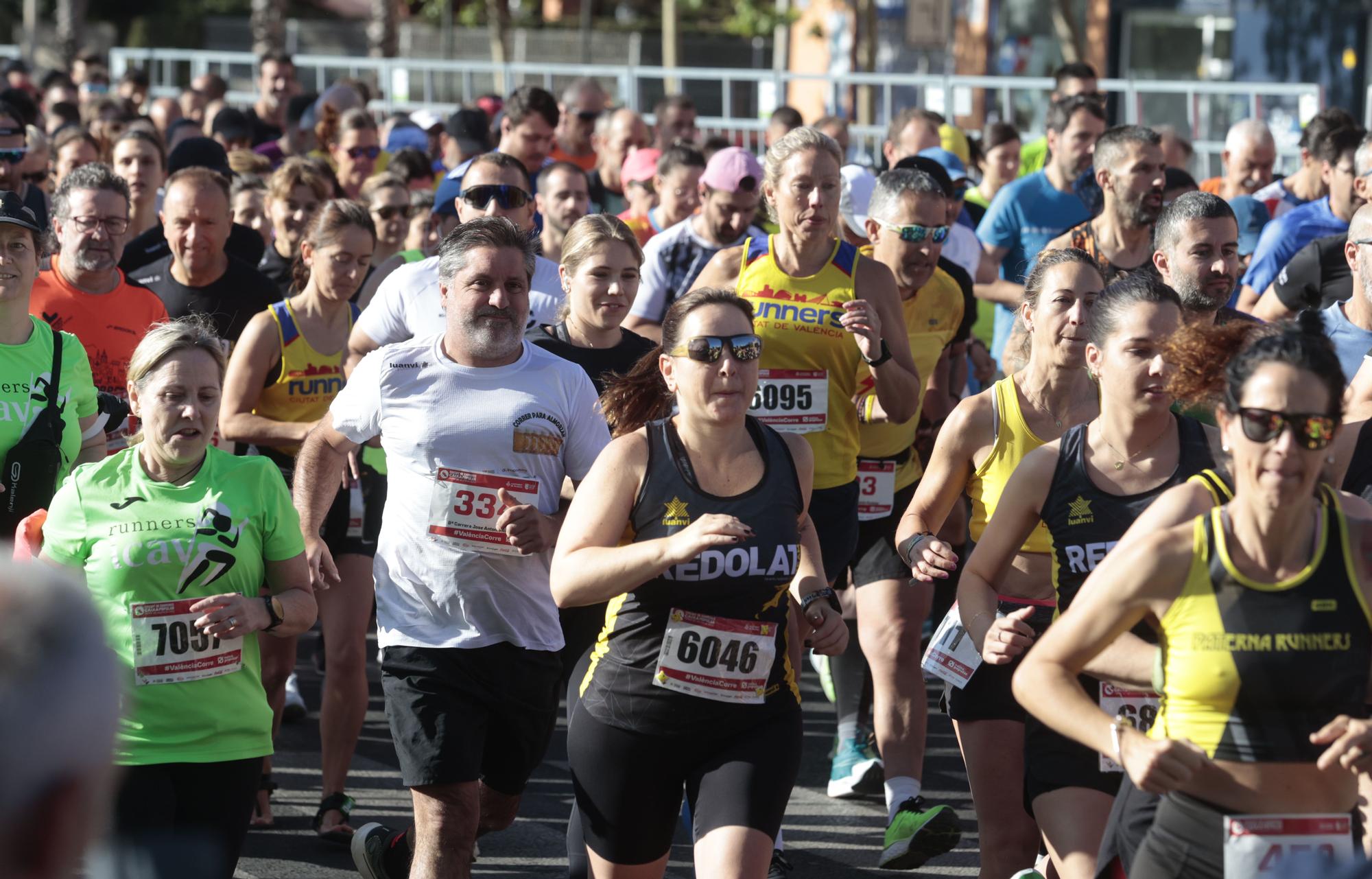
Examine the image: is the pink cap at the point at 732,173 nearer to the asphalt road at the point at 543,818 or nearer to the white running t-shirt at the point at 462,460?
the asphalt road at the point at 543,818

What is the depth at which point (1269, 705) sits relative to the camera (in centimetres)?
314

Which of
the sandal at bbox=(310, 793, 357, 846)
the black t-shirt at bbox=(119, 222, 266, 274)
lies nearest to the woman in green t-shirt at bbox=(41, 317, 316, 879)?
the sandal at bbox=(310, 793, 357, 846)

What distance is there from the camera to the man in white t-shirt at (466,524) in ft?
15.2

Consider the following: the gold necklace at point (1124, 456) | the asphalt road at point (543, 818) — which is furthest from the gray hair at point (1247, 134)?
the gold necklace at point (1124, 456)

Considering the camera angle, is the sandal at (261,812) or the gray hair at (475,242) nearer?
the gray hair at (475,242)

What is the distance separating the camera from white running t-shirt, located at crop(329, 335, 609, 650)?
15.4 feet

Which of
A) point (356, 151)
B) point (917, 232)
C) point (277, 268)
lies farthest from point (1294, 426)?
point (356, 151)

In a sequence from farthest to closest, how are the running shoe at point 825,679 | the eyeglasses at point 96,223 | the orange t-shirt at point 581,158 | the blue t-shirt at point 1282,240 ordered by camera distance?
1. the orange t-shirt at point 581,158
2. the blue t-shirt at point 1282,240
3. the running shoe at point 825,679
4. the eyeglasses at point 96,223

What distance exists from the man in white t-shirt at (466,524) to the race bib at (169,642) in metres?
0.56

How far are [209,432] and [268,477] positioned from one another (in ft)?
0.59

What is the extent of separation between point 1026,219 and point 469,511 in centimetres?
480

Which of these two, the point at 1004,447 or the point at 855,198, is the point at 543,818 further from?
the point at 855,198

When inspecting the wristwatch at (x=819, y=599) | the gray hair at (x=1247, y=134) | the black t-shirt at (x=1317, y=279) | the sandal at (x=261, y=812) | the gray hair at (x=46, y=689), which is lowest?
the sandal at (x=261, y=812)

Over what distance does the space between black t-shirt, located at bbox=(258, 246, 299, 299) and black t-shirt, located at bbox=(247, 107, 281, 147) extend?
185 inches
